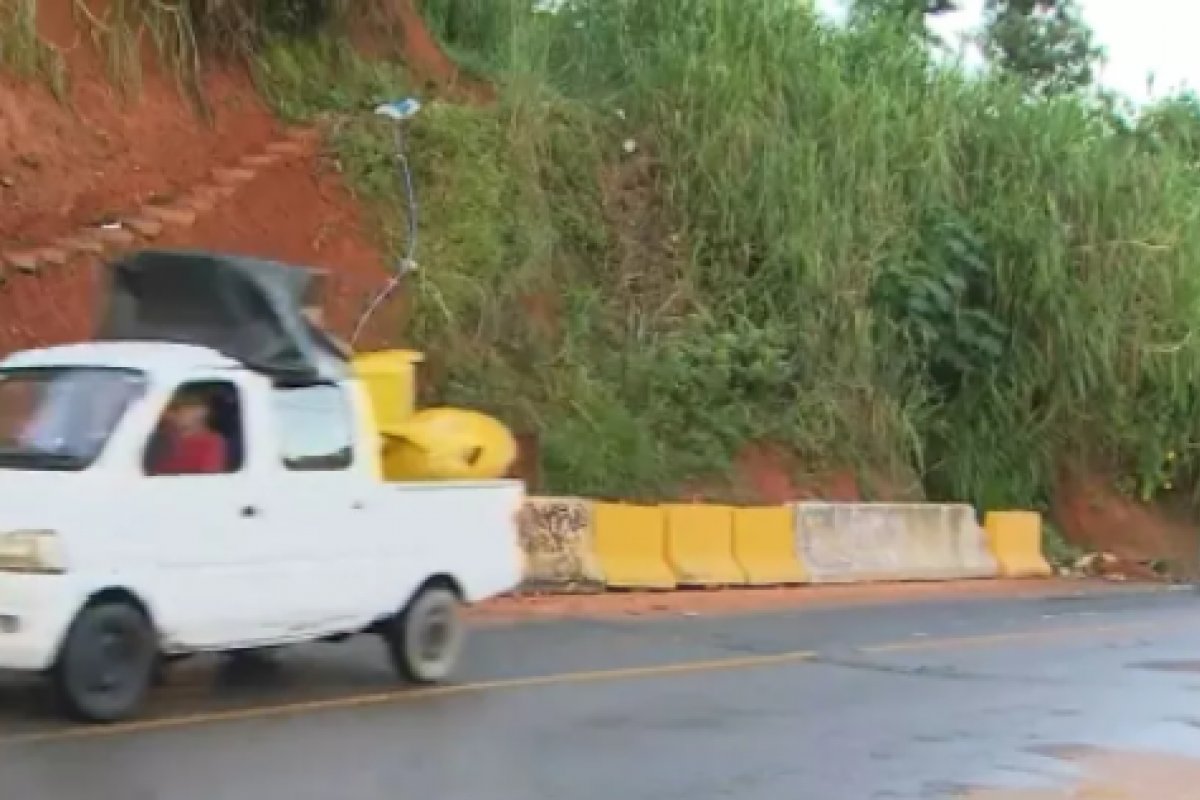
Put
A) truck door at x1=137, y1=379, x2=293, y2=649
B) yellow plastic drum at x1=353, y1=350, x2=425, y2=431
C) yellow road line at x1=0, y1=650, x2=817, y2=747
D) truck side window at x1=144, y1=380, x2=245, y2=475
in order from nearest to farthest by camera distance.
Answer: yellow road line at x1=0, y1=650, x2=817, y2=747, truck door at x1=137, y1=379, x2=293, y2=649, truck side window at x1=144, y1=380, x2=245, y2=475, yellow plastic drum at x1=353, y1=350, x2=425, y2=431

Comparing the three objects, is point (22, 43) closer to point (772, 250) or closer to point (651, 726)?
point (772, 250)

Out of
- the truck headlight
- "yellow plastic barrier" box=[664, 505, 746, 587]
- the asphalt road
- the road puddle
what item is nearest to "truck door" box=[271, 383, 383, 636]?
the asphalt road

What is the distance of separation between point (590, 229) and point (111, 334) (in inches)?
554

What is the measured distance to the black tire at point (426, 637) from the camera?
12141 mm

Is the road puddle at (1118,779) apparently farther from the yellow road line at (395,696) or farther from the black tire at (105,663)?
the black tire at (105,663)

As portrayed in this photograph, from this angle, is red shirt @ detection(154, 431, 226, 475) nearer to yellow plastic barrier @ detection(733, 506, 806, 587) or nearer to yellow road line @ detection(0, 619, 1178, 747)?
yellow road line @ detection(0, 619, 1178, 747)

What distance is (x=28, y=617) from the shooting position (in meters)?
9.60

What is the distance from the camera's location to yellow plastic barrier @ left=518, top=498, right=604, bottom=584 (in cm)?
1870

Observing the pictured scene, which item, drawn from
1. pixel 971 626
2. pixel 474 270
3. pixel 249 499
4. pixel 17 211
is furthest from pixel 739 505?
pixel 249 499

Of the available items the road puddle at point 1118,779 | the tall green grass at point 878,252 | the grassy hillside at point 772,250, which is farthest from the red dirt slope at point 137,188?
the road puddle at point 1118,779

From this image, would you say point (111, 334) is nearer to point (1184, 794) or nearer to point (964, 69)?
point (1184, 794)

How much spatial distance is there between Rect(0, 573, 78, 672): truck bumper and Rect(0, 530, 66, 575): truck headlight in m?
0.04

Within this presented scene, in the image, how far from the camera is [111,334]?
12.6 m

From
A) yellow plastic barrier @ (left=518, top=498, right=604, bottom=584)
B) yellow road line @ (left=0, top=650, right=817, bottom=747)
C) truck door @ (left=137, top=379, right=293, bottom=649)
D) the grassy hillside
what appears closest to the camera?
yellow road line @ (left=0, top=650, right=817, bottom=747)
